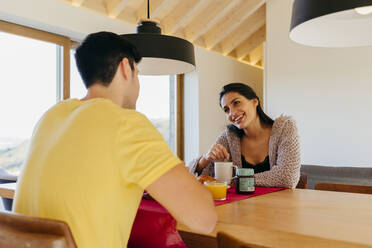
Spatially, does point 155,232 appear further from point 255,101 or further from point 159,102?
point 159,102

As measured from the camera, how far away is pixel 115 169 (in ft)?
2.61

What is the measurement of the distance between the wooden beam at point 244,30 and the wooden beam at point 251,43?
20 centimetres

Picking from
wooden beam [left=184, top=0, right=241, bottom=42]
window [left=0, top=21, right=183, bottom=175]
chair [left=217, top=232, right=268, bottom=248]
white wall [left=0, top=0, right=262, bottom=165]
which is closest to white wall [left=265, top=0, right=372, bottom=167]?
wooden beam [left=184, top=0, right=241, bottom=42]

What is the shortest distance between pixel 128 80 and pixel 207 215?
493mm

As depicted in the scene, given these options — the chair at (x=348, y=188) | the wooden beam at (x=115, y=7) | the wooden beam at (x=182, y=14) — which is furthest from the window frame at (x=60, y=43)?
the chair at (x=348, y=188)

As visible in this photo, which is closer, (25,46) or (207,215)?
(207,215)

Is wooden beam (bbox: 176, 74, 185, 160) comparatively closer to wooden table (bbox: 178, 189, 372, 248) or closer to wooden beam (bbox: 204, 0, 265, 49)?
wooden beam (bbox: 204, 0, 265, 49)

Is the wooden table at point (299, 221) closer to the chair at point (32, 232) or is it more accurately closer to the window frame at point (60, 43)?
the chair at point (32, 232)

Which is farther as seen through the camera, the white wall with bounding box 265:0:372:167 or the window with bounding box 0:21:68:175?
the white wall with bounding box 265:0:372:167

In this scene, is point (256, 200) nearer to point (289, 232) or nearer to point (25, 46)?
point (289, 232)

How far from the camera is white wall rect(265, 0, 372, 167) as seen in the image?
4.03 meters

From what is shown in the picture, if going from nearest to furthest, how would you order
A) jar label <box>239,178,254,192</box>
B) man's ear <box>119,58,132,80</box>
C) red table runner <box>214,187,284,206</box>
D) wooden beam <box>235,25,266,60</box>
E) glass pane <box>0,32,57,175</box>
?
man's ear <box>119,58,132,80</box>
red table runner <box>214,187,284,206</box>
jar label <box>239,178,254,192</box>
glass pane <box>0,32,57,175</box>
wooden beam <box>235,25,266,60</box>

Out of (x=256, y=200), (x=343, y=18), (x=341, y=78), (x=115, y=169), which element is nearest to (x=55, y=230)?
(x=115, y=169)

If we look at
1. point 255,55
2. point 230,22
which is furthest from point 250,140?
point 255,55
